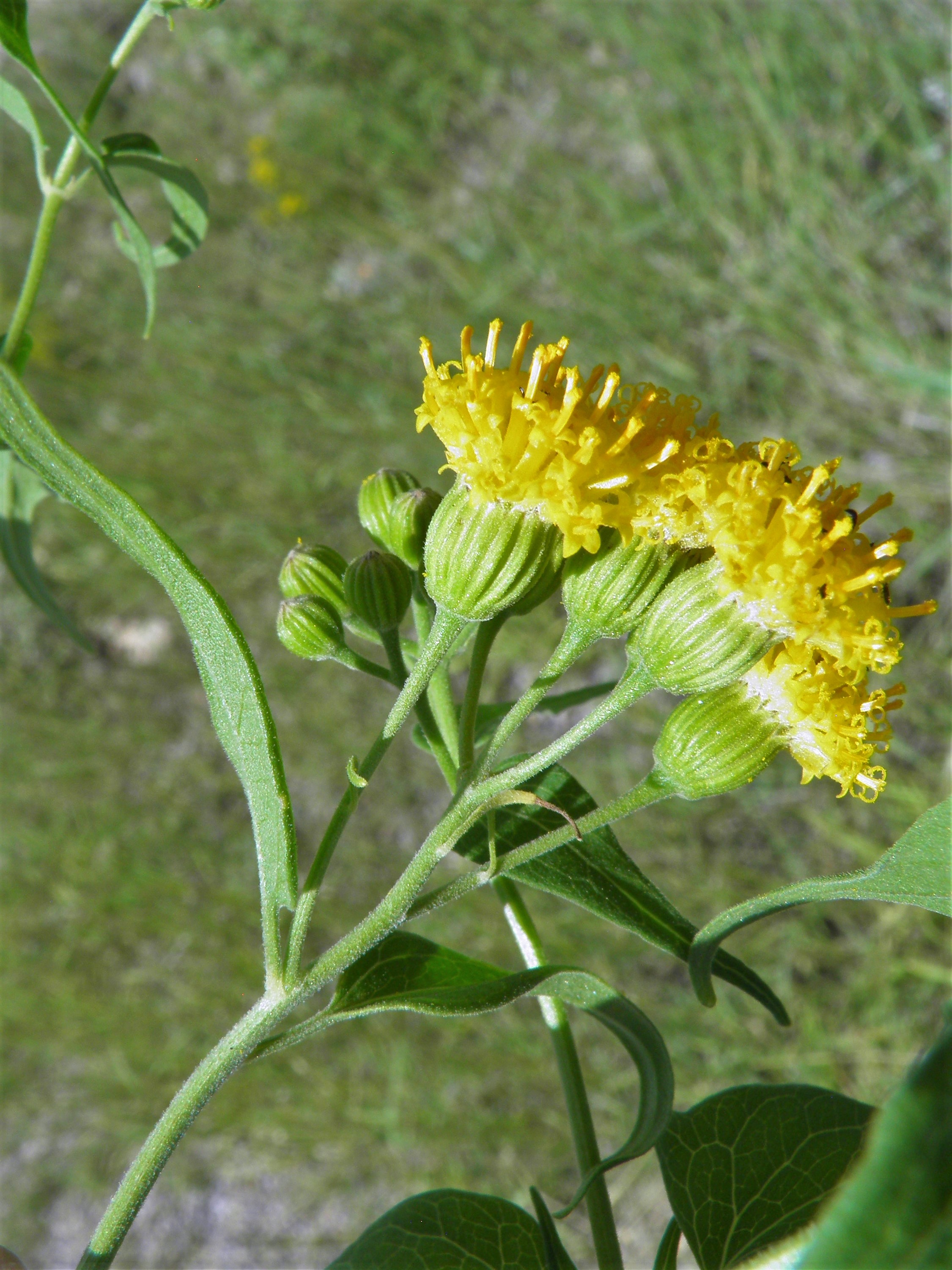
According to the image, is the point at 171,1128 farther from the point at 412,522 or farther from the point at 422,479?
the point at 422,479

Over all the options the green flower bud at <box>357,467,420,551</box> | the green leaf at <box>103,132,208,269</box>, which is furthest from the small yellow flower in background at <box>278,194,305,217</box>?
the green flower bud at <box>357,467,420,551</box>

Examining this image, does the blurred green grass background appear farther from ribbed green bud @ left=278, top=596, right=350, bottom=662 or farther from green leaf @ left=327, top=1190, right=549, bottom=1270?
ribbed green bud @ left=278, top=596, right=350, bottom=662

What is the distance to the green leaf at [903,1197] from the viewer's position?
401 mm

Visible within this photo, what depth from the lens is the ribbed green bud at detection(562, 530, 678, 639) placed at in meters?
1.10

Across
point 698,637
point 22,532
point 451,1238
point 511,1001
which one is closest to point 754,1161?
point 451,1238

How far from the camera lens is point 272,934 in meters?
1.08

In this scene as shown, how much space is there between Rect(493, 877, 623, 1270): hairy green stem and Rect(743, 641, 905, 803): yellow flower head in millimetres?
432

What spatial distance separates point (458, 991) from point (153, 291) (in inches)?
47.3

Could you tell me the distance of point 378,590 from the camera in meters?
1.23

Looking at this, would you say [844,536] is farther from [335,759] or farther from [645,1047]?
[335,759]

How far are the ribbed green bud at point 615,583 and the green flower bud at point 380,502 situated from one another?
0.34 metres

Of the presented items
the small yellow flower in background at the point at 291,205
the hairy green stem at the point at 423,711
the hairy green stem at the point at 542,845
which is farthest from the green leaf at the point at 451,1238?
the small yellow flower in background at the point at 291,205

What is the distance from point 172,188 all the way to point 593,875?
4.47ft

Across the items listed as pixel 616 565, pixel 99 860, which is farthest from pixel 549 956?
pixel 616 565
